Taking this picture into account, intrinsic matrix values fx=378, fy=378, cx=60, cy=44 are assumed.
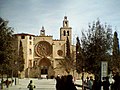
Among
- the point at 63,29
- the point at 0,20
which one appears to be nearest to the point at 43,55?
the point at 63,29

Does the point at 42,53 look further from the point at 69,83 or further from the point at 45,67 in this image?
the point at 69,83

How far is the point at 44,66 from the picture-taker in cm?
8450

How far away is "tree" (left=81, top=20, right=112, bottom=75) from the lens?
2544 cm

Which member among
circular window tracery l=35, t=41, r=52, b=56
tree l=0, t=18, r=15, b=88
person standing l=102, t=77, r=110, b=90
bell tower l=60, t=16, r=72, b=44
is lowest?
person standing l=102, t=77, r=110, b=90

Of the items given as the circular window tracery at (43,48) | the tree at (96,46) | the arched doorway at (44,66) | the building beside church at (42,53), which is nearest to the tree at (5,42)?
the tree at (96,46)

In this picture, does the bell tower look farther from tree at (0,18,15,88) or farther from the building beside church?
tree at (0,18,15,88)

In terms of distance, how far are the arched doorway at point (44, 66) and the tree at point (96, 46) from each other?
56361 mm

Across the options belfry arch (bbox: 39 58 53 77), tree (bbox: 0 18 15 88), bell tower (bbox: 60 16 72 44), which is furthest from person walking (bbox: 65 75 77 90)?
bell tower (bbox: 60 16 72 44)

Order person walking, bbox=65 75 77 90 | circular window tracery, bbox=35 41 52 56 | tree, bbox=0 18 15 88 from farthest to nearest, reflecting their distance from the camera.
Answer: circular window tracery, bbox=35 41 52 56
tree, bbox=0 18 15 88
person walking, bbox=65 75 77 90

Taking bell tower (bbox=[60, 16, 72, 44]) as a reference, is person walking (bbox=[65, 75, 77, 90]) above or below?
below

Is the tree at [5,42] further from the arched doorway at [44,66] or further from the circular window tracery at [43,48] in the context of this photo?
the circular window tracery at [43,48]

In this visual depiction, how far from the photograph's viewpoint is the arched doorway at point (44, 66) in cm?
8361

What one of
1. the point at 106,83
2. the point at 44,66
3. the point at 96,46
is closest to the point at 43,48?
the point at 44,66

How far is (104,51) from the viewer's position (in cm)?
2581
